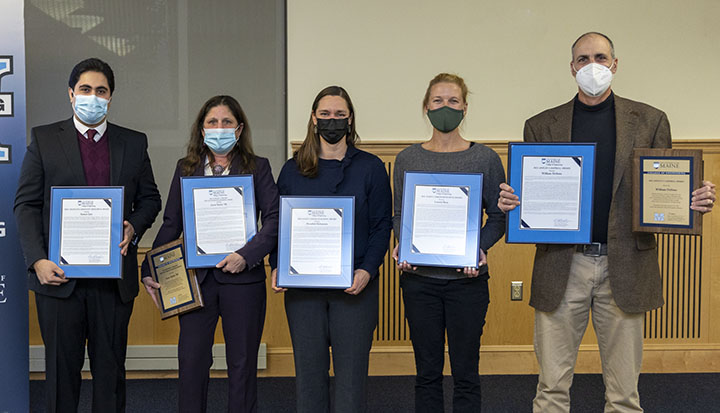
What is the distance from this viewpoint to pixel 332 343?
8.11ft

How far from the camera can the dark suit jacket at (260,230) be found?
2.48 m

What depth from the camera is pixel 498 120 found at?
4055mm

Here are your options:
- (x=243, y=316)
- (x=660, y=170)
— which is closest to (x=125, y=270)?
(x=243, y=316)

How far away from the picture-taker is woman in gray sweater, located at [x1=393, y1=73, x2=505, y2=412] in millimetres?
2457

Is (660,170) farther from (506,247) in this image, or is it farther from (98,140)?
(98,140)

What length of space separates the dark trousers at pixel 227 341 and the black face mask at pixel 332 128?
27.1 inches

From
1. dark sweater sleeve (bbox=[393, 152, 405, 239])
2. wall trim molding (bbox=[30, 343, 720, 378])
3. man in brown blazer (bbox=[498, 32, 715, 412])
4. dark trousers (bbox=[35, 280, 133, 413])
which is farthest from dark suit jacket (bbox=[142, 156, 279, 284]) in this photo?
wall trim molding (bbox=[30, 343, 720, 378])

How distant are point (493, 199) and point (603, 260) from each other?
498 mm

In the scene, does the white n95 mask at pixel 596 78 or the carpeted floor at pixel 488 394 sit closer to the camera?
the white n95 mask at pixel 596 78

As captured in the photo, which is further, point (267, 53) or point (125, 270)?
point (267, 53)

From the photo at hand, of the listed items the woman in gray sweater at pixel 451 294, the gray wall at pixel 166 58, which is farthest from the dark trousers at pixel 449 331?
the gray wall at pixel 166 58

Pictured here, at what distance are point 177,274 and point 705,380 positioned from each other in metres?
3.38

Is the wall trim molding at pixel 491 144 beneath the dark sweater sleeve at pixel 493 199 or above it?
above

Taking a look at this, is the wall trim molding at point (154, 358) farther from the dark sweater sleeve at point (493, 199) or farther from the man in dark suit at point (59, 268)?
the dark sweater sleeve at point (493, 199)
